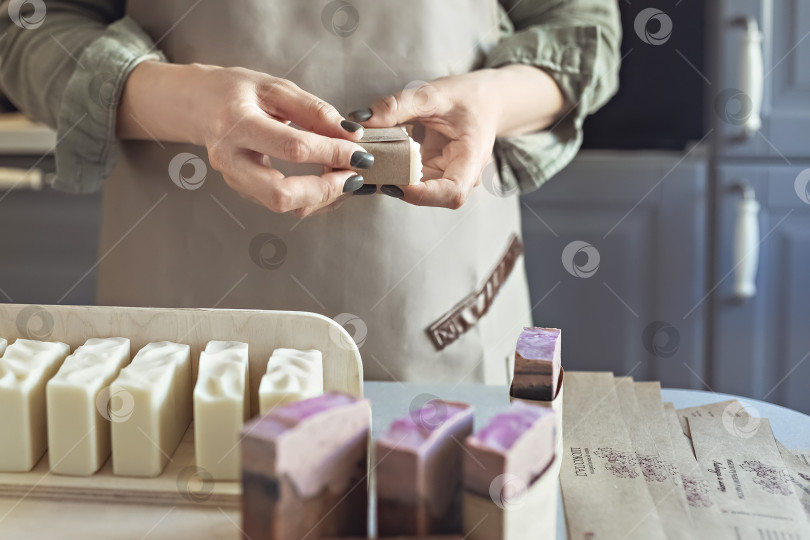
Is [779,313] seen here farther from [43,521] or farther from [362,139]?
[43,521]

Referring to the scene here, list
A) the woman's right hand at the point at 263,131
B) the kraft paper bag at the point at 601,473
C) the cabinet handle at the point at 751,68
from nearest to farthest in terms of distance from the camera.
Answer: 1. the kraft paper bag at the point at 601,473
2. the woman's right hand at the point at 263,131
3. the cabinet handle at the point at 751,68

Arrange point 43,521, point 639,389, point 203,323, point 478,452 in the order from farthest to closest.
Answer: point 639,389
point 203,323
point 43,521
point 478,452

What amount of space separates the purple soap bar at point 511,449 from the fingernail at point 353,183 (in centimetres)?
33

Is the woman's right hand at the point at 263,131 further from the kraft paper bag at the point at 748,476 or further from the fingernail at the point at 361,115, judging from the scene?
the kraft paper bag at the point at 748,476

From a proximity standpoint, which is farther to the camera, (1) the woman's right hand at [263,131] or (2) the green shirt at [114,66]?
(2) the green shirt at [114,66]

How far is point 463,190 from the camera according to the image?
0.78 metres

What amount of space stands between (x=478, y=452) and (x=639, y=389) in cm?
36

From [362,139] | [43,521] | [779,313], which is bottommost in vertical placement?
[779,313]

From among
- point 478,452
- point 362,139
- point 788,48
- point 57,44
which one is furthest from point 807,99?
point 478,452

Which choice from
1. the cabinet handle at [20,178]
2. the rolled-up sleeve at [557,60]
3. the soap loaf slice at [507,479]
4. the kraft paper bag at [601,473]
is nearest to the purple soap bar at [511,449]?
the soap loaf slice at [507,479]

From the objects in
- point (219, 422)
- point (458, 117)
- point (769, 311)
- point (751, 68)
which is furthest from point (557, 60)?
point (769, 311)

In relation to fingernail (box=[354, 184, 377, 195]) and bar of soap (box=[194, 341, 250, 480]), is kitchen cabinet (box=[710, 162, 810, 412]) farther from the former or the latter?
bar of soap (box=[194, 341, 250, 480])

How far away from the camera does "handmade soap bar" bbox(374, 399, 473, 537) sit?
1.37 ft

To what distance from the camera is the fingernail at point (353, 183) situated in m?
0.72
